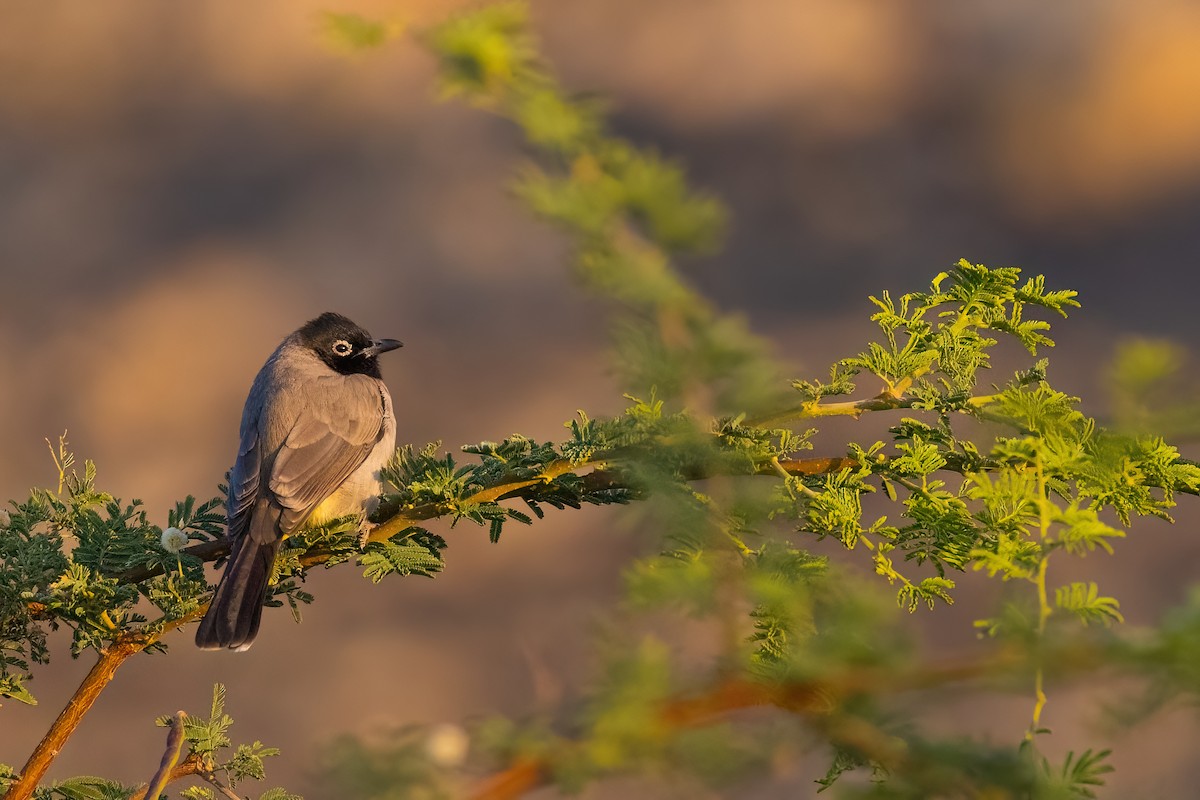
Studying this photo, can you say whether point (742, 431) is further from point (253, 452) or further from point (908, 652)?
point (253, 452)

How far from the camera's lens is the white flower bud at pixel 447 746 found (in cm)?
33

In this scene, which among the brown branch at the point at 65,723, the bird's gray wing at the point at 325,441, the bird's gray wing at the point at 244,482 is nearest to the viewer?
the brown branch at the point at 65,723

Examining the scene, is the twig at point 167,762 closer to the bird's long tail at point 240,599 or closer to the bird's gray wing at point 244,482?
the bird's long tail at point 240,599

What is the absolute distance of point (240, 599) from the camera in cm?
115

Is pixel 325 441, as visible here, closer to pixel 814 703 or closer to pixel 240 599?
pixel 240 599

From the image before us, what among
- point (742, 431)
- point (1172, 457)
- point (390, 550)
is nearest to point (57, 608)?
point (390, 550)

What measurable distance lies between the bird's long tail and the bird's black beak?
2.57 ft

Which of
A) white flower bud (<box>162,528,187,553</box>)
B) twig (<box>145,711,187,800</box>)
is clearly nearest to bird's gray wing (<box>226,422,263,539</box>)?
white flower bud (<box>162,528,187,553</box>)

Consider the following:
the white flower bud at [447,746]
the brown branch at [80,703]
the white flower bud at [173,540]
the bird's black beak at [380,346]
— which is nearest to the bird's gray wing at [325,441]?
the bird's black beak at [380,346]

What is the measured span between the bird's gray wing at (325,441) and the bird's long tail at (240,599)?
150 mm

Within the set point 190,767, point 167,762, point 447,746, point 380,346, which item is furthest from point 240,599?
point 380,346

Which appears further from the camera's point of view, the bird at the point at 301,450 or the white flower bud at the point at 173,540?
the bird at the point at 301,450

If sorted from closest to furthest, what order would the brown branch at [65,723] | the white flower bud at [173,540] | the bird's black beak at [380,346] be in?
1. the brown branch at [65,723]
2. the white flower bud at [173,540]
3. the bird's black beak at [380,346]

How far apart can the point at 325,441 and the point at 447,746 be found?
153 centimetres
